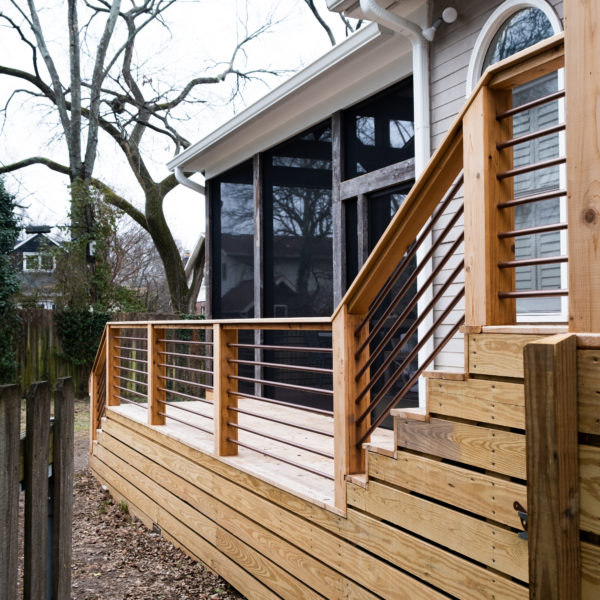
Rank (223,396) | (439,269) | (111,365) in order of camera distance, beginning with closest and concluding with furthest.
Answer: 1. (439,269)
2. (223,396)
3. (111,365)

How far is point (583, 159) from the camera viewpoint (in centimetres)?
158

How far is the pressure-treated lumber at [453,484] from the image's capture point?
2.04 meters

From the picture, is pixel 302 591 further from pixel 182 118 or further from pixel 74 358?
pixel 182 118

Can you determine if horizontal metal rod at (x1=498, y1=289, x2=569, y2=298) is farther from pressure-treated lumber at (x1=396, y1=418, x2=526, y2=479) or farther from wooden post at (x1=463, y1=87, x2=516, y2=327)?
pressure-treated lumber at (x1=396, y1=418, x2=526, y2=479)

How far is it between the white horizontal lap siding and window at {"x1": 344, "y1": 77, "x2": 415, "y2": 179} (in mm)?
535

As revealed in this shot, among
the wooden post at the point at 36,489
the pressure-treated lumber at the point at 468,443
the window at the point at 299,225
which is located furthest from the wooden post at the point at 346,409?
the window at the point at 299,225

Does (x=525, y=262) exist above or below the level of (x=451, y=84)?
below

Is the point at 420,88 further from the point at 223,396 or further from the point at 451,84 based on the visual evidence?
the point at 223,396

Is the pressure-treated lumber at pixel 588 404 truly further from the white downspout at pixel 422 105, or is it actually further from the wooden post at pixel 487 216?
the white downspout at pixel 422 105

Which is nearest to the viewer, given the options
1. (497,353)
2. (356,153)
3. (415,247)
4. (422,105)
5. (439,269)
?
(497,353)

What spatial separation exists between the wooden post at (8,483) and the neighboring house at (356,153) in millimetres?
2987

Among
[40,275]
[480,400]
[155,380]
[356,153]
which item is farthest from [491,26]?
[40,275]

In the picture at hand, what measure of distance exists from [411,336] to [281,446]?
1.14 meters

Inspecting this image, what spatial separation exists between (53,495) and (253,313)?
5.76m
